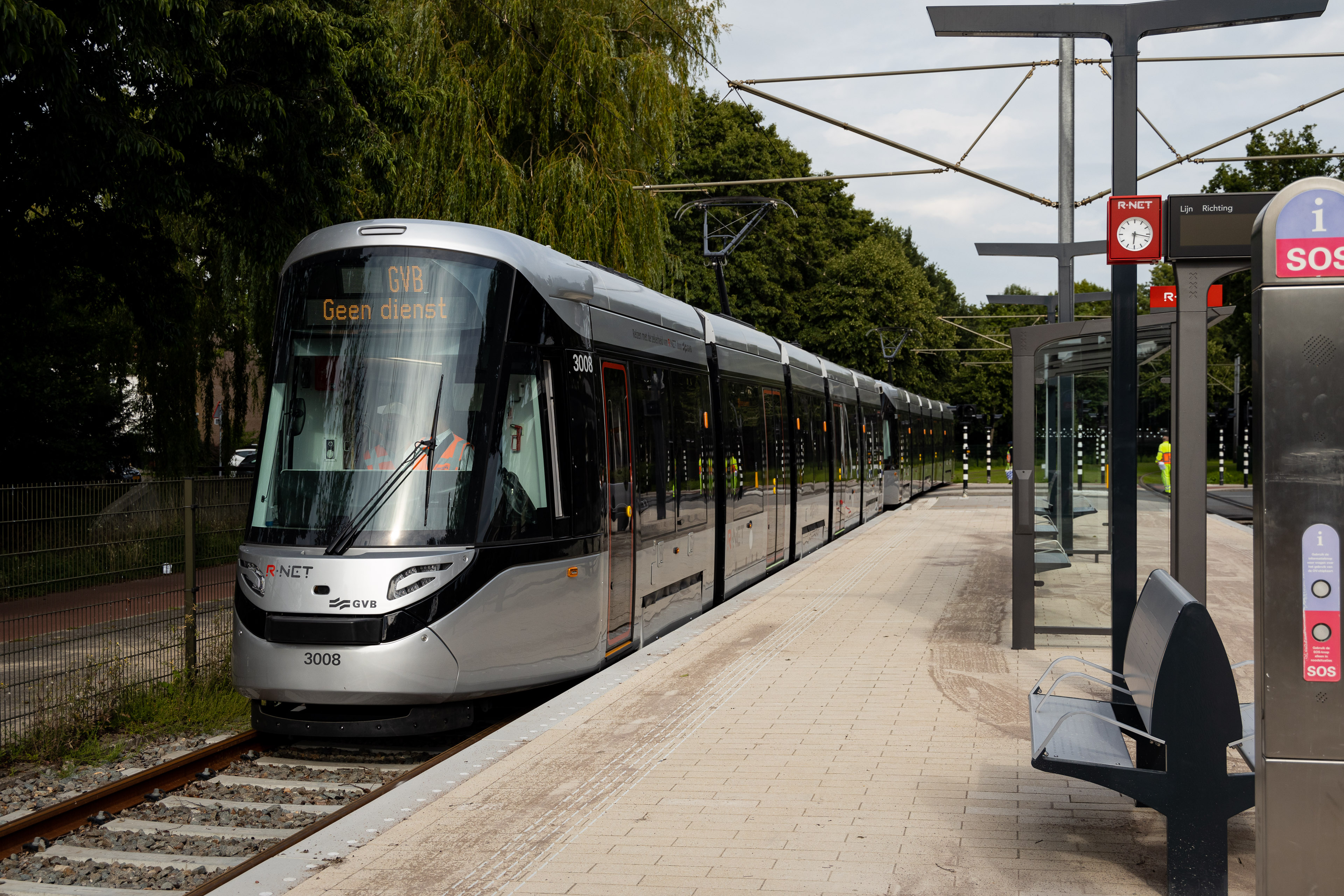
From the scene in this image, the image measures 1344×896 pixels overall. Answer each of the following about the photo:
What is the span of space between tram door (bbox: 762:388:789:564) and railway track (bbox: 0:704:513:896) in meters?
8.16

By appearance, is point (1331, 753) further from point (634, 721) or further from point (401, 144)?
point (401, 144)

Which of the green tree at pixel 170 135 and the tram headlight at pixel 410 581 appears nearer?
the tram headlight at pixel 410 581

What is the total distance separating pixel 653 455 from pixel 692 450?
56.8 inches

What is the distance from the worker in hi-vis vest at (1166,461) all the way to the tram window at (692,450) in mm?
4471

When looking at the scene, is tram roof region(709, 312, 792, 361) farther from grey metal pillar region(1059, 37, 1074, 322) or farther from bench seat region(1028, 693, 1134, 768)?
bench seat region(1028, 693, 1134, 768)

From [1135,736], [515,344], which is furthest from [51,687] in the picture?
[1135,736]

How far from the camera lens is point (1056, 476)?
1081 centimetres

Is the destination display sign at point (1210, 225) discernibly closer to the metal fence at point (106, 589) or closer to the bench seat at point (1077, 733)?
the bench seat at point (1077, 733)

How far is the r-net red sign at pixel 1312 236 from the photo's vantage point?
392 cm

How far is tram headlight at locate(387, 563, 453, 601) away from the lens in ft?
25.2

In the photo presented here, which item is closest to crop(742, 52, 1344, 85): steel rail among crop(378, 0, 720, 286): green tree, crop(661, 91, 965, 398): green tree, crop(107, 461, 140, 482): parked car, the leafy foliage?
crop(378, 0, 720, 286): green tree

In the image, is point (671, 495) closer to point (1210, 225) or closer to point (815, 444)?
point (1210, 225)

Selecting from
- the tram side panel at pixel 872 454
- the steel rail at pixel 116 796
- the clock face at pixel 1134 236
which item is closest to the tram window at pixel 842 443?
the tram side panel at pixel 872 454

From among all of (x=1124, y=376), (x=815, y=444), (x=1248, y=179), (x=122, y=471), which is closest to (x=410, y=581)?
(x=1124, y=376)
